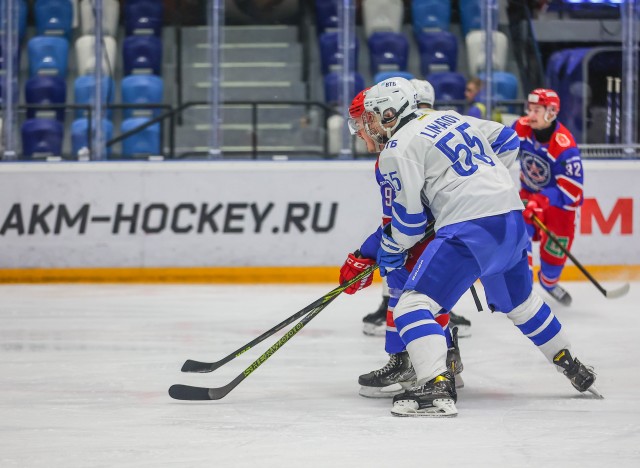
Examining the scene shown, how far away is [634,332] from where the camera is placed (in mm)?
5539

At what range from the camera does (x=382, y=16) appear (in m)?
8.63

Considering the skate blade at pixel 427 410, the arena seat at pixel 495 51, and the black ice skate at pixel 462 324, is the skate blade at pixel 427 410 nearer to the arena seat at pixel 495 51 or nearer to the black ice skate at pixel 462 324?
the black ice skate at pixel 462 324

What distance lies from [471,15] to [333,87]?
1.11 m

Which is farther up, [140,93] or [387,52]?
[387,52]

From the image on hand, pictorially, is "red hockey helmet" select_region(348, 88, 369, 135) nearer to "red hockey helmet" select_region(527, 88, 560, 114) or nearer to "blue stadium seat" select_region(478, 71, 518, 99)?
"red hockey helmet" select_region(527, 88, 560, 114)

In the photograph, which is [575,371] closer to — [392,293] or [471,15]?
[392,293]

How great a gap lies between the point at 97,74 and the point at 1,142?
75 centimetres

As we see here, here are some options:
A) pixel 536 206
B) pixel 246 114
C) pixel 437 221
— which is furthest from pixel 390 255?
pixel 246 114

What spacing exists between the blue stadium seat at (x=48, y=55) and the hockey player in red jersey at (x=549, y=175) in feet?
11.0

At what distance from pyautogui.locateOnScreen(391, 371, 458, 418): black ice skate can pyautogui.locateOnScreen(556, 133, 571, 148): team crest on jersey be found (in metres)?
2.87

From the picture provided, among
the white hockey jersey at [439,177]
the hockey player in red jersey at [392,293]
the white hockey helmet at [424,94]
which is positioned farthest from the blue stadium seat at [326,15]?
the white hockey jersey at [439,177]

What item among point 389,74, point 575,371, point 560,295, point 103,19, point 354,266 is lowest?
point 560,295

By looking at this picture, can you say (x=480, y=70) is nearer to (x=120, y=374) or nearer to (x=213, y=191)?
(x=213, y=191)

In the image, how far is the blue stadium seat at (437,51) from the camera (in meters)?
8.40
